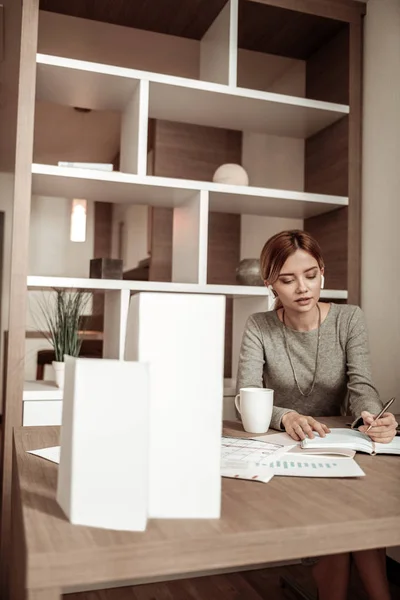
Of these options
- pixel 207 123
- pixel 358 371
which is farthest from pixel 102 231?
pixel 358 371

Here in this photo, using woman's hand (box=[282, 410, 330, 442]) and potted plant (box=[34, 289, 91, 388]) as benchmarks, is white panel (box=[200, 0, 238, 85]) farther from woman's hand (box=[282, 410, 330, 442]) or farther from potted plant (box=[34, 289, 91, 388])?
woman's hand (box=[282, 410, 330, 442])

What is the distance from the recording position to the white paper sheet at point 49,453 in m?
1.04

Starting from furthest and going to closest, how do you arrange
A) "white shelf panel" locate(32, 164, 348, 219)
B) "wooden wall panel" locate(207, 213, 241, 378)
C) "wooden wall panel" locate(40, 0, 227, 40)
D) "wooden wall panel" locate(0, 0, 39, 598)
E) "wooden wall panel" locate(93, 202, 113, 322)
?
"wooden wall panel" locate(93, 202, 113, 322) → "wooden wall panel" locate(207, 213, 241, 378) → "wooden wall panel" locate(40, 0, 227, 40) → "white shelf panel" locate(32, 164, 348, 219) → "wooden wall panel" locate(0, 0, 39, 598)

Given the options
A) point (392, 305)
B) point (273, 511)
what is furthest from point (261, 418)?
point (392, 305)

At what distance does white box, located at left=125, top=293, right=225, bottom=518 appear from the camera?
2.42 feet

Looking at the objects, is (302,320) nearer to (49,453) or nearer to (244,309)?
(244,309)

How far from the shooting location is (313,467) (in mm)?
1012

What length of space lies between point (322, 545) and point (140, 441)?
270 millimetres

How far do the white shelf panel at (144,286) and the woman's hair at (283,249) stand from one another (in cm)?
48

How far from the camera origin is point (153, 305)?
0.74 meters

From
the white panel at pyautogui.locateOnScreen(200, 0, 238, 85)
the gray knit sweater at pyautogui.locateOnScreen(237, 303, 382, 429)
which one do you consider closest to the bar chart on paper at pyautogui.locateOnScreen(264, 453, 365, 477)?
the gray knit sweater at pyautogui.locateOnScreen(237, 303, 382, 429)

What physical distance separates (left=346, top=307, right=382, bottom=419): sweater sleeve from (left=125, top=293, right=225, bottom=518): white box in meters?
0.95

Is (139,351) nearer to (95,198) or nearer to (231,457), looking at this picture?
(231,457)

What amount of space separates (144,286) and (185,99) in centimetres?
81
